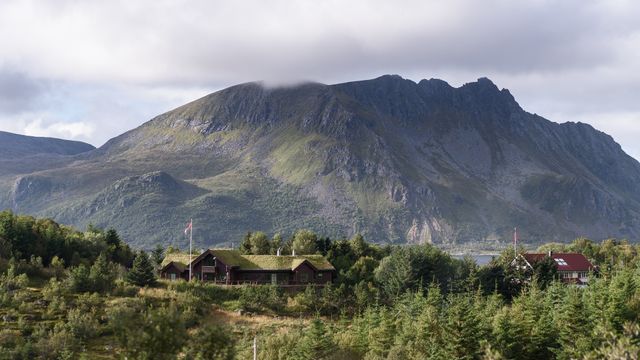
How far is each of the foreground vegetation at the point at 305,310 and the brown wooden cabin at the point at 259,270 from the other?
11.2 ft

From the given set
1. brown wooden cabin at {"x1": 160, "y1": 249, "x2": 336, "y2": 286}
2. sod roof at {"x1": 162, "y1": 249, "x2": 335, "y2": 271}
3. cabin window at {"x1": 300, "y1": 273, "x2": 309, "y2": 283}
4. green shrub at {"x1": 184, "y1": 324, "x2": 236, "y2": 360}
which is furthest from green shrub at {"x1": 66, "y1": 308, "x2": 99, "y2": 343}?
green shrub at {"x1": 184, "y1": 324, "x2": 236, "y2": 360}

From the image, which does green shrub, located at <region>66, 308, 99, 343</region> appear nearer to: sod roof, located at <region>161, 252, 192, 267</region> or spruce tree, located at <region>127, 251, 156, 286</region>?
spruce tree, located at <region>127, 251, 156, 286</region>

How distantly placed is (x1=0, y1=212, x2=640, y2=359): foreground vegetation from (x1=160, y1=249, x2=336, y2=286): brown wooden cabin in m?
3.43

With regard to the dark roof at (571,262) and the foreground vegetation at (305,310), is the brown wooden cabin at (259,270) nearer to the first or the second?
the foreground vegetation at (305,310)

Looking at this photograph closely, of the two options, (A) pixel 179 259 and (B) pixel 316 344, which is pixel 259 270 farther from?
(B) pixel 316 344

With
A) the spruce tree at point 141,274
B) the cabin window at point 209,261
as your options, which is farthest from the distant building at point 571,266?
the spruce tree at point 141,274

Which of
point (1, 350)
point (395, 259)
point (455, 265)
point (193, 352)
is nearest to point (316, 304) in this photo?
point (395, 259)

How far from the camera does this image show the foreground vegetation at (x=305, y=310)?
200ft

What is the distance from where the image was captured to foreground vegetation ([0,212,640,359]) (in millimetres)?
60938

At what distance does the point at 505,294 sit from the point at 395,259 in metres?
16.5

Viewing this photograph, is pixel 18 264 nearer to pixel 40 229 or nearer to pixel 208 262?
pixel 40 229

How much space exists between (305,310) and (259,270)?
11.5 metres

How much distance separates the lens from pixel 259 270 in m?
103

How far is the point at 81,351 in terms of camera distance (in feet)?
233
